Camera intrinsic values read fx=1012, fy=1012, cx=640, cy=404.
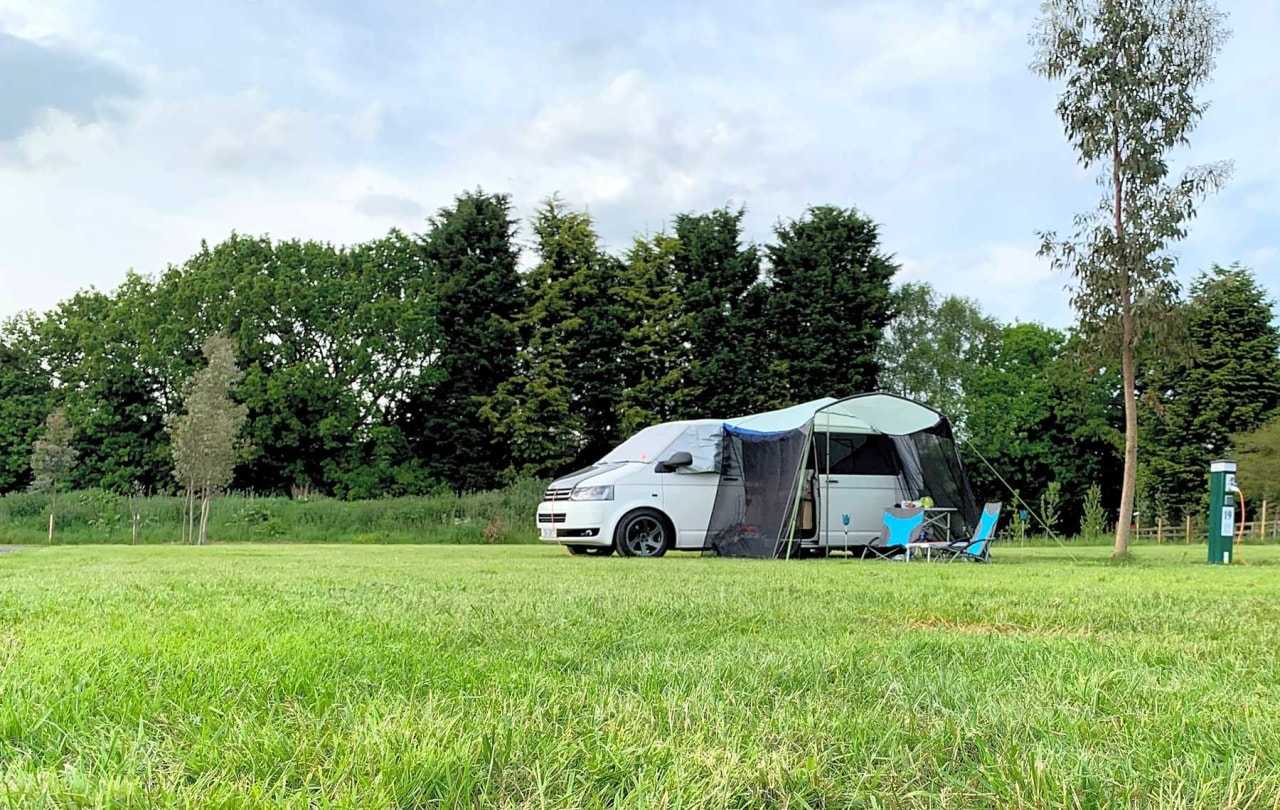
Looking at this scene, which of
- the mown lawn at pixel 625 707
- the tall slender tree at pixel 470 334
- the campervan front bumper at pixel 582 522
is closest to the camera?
the mown lawn at pixel 625 707

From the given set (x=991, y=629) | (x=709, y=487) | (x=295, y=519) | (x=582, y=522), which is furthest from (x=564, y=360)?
(x=991, y=629)

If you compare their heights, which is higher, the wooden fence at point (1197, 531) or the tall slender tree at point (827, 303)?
the tall slender tree at point (827, 303)

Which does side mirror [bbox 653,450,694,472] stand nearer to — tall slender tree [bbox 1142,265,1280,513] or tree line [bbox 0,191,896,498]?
tree line [bbox 0,191,896,498]

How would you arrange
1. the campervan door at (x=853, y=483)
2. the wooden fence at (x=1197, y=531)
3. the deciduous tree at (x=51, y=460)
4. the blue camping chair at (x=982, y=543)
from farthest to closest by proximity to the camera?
the wooden fence at (x=1197, y=531)
the deciduous tree at (x=51, y=460)
the campervan door at (x=853, y=483)
the blue camping chair at (x=982, y=543)

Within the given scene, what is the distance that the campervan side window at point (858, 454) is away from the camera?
544 inches

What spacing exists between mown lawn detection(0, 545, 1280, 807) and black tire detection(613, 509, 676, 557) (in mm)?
8750

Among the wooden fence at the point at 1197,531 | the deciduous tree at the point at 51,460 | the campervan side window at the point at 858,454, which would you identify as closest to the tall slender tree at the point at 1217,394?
the wooden fence at the point at 1197,531

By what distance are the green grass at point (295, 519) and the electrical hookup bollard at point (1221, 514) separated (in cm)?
1257

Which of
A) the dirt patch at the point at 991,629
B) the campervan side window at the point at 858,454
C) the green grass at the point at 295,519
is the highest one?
the campervan side window at the point at 858,454

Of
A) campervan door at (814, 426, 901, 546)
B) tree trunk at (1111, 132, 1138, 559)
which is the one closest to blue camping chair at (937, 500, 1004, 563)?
campervan door at (814, 426, 901, 546)

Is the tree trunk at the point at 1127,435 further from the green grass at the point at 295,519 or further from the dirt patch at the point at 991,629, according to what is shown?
the green grass at the point at 295,519

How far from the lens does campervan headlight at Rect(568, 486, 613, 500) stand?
13.3 m

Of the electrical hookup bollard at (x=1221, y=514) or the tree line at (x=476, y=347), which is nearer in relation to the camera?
the electrical hookup bollard at (x=1221, y=514)

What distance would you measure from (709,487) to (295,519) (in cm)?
1280
